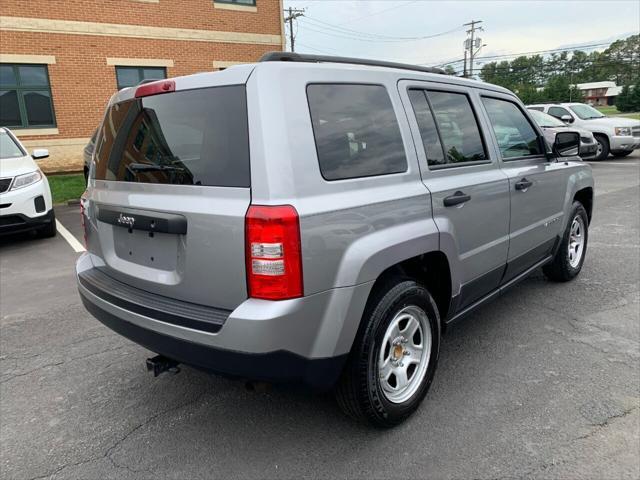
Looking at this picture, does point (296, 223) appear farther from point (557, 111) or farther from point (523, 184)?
point (557, 111)

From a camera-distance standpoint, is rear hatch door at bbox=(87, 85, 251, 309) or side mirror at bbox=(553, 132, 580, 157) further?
side mirror at bbox=(553, 132, 580, 157)

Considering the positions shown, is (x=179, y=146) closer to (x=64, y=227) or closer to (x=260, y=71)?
(x=260, y=71)

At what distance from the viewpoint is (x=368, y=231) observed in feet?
A: 7.89

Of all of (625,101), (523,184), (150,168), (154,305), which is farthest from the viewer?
(625,101)

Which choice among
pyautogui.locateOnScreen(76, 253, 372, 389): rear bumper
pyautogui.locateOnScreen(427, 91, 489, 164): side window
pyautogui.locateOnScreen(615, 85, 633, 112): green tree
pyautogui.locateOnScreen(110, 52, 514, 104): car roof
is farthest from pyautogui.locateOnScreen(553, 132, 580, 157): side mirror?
pyautogui.locateOnScreen(615, 85, 633, 112): green tree

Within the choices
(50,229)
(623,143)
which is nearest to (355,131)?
(50,229)

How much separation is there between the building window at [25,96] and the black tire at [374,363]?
14.8 metres

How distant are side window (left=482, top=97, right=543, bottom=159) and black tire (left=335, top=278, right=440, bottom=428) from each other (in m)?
1.60

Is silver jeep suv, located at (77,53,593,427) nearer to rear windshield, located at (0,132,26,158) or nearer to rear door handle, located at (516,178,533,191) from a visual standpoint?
rear door handle, located at (516,178,533,191)

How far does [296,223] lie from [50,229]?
678 centimetres

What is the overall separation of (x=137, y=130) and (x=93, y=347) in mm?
1963

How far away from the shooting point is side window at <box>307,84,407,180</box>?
2.36 meters

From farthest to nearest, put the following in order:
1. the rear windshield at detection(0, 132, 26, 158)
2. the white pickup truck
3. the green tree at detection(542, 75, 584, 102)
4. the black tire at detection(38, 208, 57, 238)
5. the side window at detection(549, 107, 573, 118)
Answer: the green tree at detection(542, 75, 584, 102) < the side window at detection(549, 107, 573, 118) < the white pickup truck < the rear windshield at detection(0, 132, 26, 158) < the black tire at detection(38, 208, 57, 238)

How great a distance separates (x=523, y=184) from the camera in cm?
371
